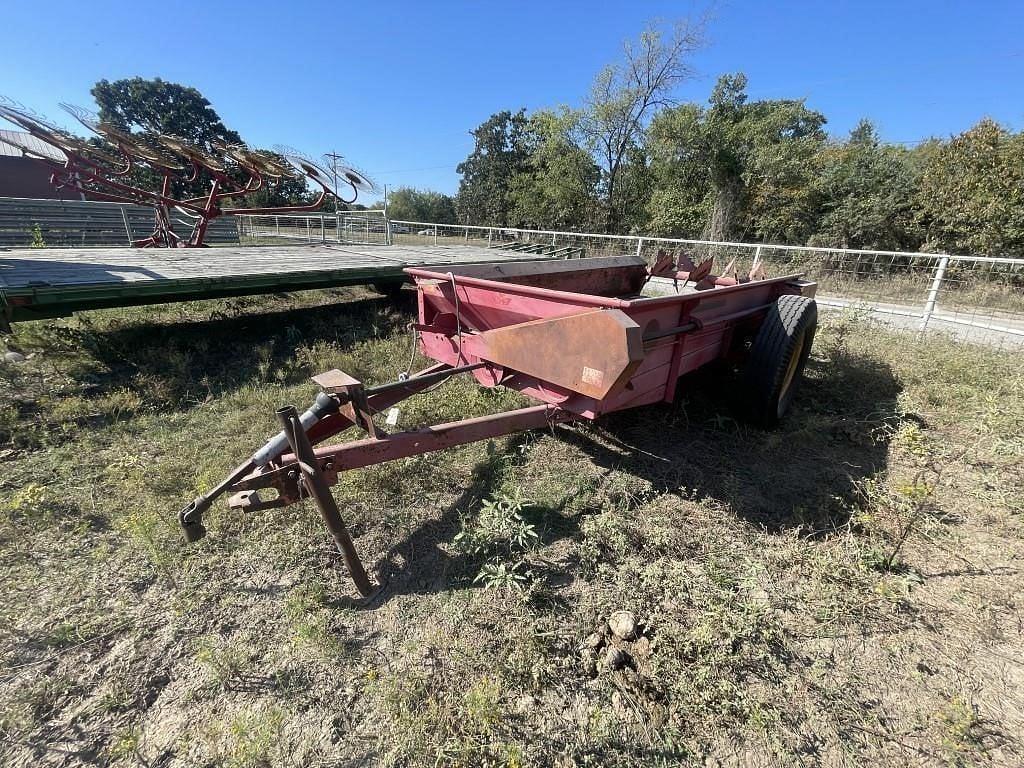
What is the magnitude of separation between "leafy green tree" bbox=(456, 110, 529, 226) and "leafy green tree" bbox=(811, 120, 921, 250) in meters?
26.5

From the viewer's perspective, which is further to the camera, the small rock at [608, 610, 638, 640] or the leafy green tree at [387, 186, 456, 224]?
the leafy green tree at [387, 186, 456, 224]

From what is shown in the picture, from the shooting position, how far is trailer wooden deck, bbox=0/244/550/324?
3.70 meters

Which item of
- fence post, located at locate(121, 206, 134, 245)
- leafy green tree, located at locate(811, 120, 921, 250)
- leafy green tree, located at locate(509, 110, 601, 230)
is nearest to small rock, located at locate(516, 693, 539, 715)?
fence post, located at locate(121, 206, 134, 245)

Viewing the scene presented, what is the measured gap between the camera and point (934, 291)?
577cm

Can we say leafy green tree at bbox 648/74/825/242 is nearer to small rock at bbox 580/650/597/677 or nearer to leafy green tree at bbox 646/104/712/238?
leafy green tree at bbox 646/104/712/238

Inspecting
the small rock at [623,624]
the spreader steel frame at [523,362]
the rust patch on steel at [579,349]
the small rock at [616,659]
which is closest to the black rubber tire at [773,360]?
the spreader steel frame at [523,362]

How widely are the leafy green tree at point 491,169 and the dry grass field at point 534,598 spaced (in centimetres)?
3803

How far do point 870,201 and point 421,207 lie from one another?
4650cm

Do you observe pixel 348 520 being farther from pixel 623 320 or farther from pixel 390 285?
pixel 390 285

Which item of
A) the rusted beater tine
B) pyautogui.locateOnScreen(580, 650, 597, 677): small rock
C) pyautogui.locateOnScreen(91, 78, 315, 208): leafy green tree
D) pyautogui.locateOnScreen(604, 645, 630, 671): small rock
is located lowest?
pyautogui.locateOnScreen(580, 650, 597, 677): small rock

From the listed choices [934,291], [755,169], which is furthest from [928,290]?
[755,169]

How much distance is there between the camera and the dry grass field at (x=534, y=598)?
1438 millimetres

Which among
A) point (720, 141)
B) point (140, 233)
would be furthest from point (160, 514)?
point (720, 141)

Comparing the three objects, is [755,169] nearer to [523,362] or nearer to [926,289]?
[926,289]
